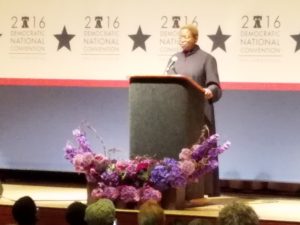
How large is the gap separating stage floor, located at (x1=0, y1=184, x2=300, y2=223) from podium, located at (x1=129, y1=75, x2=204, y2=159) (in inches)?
15.4

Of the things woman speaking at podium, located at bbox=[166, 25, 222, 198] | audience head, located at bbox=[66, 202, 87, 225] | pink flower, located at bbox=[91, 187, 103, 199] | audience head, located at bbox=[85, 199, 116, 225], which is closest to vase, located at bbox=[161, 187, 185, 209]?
pink flower, located at bbox=[91, 187, 103, 199]

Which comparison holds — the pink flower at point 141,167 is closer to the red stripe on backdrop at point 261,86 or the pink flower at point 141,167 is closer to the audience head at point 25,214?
the audience head at point 25,214

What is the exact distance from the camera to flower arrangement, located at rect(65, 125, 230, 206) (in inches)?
141

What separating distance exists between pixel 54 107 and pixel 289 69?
2.07 m

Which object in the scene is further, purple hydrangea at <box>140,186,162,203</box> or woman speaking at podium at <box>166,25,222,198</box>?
woman speaking at podium at <box>166,25,222,198</box>

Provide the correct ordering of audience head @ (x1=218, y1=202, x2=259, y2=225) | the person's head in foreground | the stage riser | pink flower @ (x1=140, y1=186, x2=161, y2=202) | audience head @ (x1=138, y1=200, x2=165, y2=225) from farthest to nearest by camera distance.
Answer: the person's head in foreground, pink flower @ (x1=140, y1=186, x2=161, y2=202), the stage riser, audience head @ (x1=138, y1=200, x2=165, y2=225), audience head @ (x1=218, y1=202, x2=259, y2=225)

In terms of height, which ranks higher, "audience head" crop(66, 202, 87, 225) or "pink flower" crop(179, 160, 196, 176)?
"audience head" crop(66, 202, 87, 225)

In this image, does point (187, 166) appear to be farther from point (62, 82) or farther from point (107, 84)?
point (62, 82)

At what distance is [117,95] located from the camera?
5766mm

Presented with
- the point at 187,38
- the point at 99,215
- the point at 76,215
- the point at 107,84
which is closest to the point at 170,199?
the point at 187,38

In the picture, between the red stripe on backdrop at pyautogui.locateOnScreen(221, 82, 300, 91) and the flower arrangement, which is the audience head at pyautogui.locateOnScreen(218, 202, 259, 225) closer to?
the flower arrangement

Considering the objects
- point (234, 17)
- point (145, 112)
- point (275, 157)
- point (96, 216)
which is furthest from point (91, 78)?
point (96, 216)

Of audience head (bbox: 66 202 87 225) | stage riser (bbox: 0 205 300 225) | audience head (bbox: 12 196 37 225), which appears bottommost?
stage riser (bbox: 0 205 300 225)

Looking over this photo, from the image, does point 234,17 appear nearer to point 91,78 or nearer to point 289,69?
point 289,69
